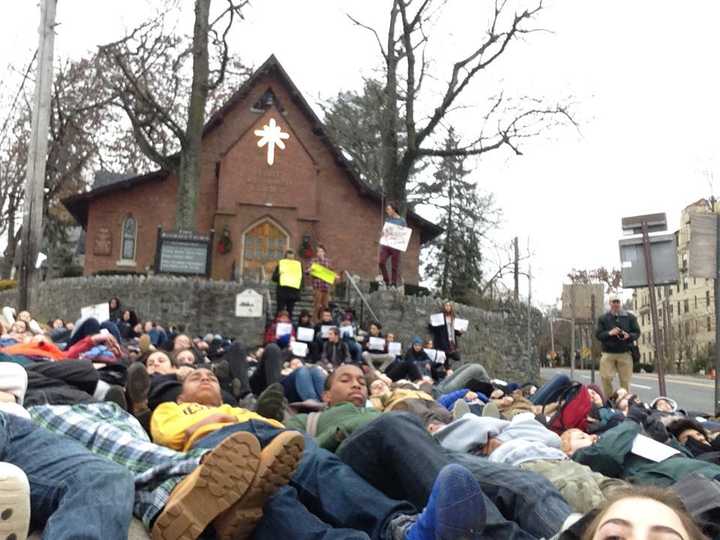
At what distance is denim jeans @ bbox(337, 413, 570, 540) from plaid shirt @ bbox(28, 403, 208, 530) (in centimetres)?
88

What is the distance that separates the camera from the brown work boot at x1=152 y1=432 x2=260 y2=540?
3904 mm

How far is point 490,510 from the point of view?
3.82 m

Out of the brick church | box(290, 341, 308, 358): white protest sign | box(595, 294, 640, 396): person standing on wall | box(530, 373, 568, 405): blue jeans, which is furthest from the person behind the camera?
the brick church

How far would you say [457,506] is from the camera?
3.44 meters

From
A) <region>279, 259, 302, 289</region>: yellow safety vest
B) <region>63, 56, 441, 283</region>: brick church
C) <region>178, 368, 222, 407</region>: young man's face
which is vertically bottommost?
<region>178, 368, 222, 407</region>: young man's face

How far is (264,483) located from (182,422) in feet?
5.07

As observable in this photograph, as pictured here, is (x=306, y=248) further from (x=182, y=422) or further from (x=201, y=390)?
A: (x=182, y=422)

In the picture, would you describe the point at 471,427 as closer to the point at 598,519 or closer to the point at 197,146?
the point at 598,519

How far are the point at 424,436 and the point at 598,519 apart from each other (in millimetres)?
2036

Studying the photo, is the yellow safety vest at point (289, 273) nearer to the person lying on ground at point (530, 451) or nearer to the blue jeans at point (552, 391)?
the blue jeans at point (552, 391)

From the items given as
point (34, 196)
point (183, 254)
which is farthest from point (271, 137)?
point (34, 196)

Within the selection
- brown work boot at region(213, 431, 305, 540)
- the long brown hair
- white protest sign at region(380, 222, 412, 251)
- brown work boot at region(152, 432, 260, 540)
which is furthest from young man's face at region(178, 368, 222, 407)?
Result: white protest sign at region(380, 222, 412, 251)

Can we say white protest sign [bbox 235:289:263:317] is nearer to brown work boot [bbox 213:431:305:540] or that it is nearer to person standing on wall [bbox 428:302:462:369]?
person standing on wall [bbox 428:302:462:369]

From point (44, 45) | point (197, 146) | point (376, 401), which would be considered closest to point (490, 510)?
point (376, 401)
